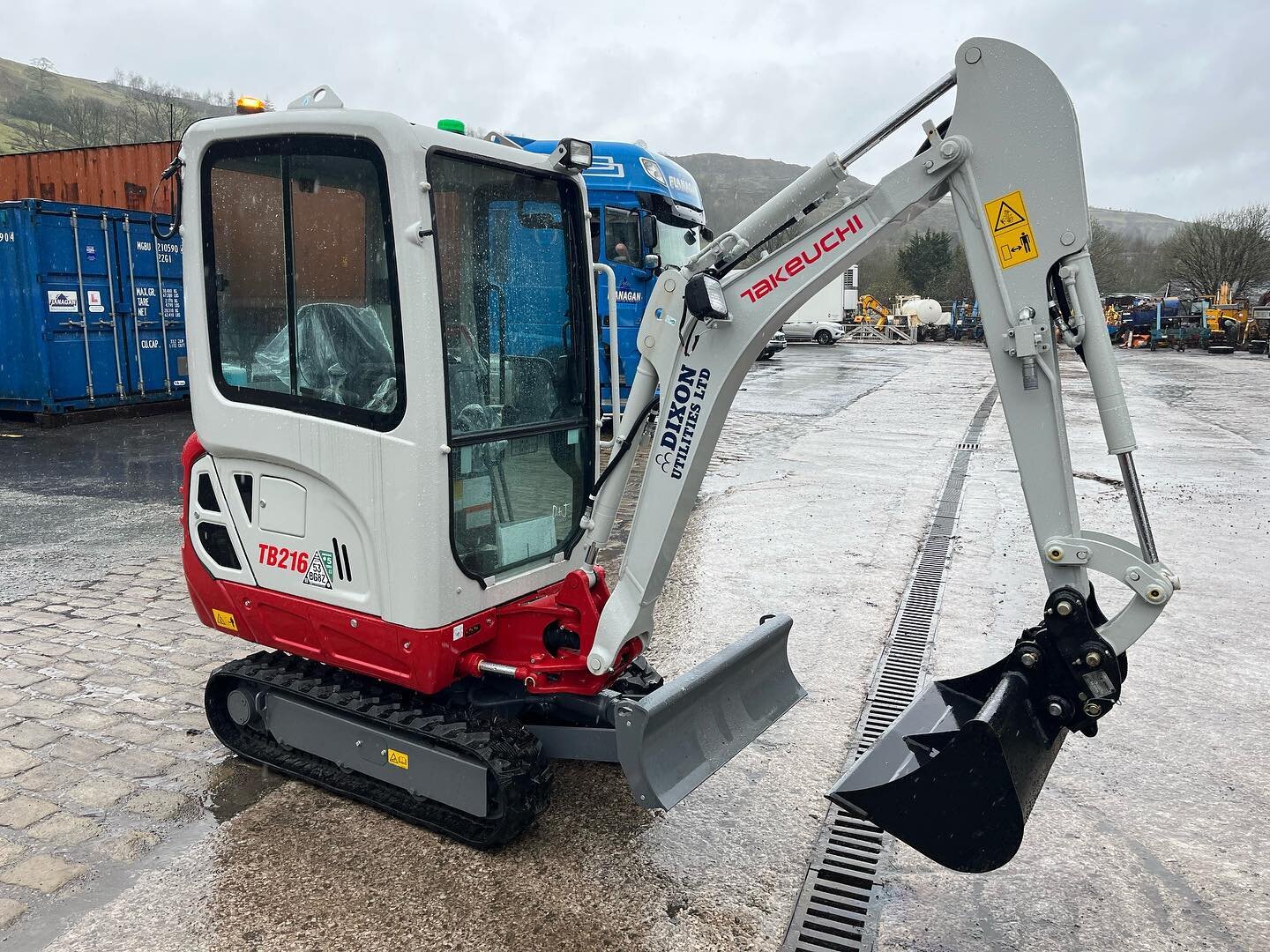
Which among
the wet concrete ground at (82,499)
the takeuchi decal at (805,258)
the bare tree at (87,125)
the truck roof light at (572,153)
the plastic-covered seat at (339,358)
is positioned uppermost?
the bare tree at (87,125)

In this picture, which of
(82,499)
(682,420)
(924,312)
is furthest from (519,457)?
(924,312)

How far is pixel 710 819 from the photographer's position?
3.67 m

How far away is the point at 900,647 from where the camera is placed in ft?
17.9

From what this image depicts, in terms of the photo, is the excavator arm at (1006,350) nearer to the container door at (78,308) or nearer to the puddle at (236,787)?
the puddle at (236,787)

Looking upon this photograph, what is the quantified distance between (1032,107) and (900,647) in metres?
3.41

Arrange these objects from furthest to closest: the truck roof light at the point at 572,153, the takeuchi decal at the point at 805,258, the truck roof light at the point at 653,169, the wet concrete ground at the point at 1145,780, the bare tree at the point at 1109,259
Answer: the bare tree at the point at 1109,259 → the truck roof light at the point at 653,169 → the truck roof light at the point at 572,153 → the wet concrete ground at the point at 1145,780 → the takeuchi decal at the point at 805,258

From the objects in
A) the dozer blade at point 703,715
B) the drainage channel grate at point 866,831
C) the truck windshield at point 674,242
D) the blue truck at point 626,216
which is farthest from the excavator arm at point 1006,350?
the truck windshield at point 674,242

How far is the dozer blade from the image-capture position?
3.23 metres

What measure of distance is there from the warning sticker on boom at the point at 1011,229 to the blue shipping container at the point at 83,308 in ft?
40.4

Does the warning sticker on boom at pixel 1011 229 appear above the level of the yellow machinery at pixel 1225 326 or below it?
above

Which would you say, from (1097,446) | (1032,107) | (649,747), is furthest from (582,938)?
(1097,446)

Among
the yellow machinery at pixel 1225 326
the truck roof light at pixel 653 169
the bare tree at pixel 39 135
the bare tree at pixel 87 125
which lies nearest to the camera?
the truck roof light at pixel 653 169

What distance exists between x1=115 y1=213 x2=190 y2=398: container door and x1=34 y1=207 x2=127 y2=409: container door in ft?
0.64

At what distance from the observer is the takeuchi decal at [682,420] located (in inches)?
128
